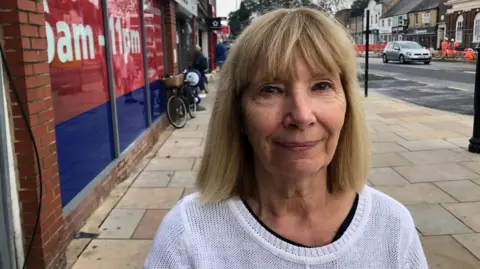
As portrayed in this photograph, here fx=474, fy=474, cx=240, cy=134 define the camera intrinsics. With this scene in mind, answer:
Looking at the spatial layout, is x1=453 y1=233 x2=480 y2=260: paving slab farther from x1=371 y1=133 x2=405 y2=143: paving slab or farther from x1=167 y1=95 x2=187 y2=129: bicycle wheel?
x1=167 y1=95 x2=187 y2=129: bicycle wheel

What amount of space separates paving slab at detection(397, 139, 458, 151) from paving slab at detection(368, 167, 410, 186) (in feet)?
4.60

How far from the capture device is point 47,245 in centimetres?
319

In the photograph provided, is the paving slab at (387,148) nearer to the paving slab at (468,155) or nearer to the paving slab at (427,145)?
the paving slab at (427,145)

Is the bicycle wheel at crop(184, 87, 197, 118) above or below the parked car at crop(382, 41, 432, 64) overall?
below

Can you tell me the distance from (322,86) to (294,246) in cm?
48

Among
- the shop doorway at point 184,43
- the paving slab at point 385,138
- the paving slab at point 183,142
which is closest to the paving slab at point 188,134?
the paving slab at point 183,142

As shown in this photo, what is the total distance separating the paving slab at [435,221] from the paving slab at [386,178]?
0.83 meters

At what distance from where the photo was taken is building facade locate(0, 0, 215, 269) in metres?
2.97

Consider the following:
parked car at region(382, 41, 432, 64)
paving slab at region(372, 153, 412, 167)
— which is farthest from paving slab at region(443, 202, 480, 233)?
parked car at region(382, 41, 432, 64)

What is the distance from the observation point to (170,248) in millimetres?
1388

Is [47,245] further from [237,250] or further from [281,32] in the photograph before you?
[281,32]

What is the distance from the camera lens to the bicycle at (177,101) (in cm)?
930

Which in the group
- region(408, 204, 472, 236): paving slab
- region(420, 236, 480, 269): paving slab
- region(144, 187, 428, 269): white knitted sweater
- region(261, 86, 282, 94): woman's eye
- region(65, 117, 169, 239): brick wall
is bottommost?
region(420, 236, 480, 269): paving slab

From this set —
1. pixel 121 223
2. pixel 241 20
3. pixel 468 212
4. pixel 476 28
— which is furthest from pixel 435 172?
pixel 476 28
